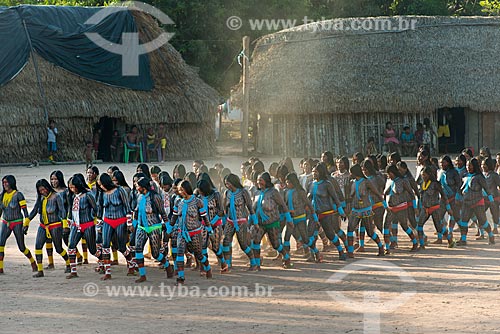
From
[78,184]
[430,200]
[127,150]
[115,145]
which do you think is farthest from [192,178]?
[115,145]

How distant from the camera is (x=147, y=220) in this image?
1155 cm

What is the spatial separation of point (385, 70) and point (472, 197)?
15.2 meters

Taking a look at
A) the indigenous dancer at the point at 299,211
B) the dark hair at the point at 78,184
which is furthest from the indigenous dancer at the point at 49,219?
the indigenous dancer at the point at 299,211

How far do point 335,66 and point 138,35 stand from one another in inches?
257

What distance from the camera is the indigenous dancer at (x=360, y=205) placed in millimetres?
13211

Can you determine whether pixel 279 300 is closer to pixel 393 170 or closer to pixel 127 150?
pixel 393 170

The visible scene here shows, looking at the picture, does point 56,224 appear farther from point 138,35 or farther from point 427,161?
Answer: point 138,35

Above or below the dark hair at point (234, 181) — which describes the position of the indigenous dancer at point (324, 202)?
below

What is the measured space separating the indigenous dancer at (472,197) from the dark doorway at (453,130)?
1624cm

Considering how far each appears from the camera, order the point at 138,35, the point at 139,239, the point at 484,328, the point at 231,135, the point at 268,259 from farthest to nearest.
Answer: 1. the point at 231,135
2. the point at 138,35
3. the point at 268,259
4. the point at 139,239
5. the point at 484,328

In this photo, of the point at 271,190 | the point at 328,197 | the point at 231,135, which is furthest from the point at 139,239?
the point at 231,135

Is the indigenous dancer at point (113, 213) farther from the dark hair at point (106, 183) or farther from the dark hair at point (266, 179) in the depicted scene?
the dark hair at point (266, 179)

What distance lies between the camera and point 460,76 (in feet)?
94.3

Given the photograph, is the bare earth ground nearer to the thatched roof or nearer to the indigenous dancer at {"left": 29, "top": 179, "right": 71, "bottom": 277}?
the indigenous dancer at {"left": 29, "top": 179, "right": 71, "bottom": 277}
